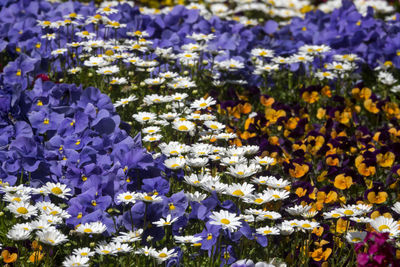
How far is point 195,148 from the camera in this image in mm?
2936

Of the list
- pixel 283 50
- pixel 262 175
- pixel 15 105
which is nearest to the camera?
pixel 262 175

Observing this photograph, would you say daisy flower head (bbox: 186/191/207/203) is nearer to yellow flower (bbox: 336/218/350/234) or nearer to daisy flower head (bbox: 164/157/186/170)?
daisy flower head (bbox: 164/157/186/170)

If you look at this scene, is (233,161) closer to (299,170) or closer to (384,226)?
(299,170)

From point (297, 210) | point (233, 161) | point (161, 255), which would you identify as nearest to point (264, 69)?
point (233, 161)

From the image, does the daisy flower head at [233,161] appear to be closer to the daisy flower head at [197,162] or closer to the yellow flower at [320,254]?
the daisy flower head at [197,162]

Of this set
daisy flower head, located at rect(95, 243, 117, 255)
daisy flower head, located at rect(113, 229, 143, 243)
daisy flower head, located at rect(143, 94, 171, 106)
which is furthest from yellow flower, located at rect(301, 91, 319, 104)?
daisy flower head, located at rect(95, 243, 117, 255)

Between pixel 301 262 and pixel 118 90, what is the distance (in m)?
2.08

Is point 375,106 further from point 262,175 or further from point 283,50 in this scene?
point 262,175

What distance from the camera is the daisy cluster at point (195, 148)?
2.43 meters

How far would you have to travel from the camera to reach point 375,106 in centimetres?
432

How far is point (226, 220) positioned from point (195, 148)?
2.24ft

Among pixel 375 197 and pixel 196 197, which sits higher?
pixel 196 197

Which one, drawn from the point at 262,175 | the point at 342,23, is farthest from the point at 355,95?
the point at 262,175

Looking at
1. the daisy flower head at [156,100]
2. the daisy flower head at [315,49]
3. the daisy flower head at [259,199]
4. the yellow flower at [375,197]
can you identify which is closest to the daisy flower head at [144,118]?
the daisy flower head at [156,100]
